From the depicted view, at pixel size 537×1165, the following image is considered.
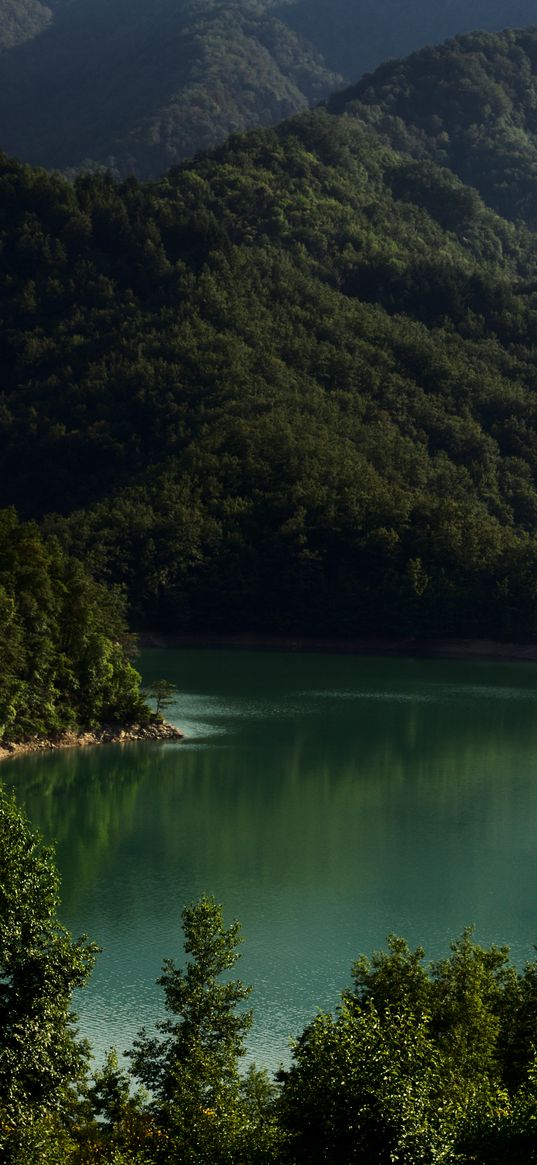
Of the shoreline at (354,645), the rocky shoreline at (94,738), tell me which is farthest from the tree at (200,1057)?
the shoreline at (354,645)

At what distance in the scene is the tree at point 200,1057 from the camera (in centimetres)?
1797

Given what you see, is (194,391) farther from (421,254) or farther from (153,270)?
(421,254)

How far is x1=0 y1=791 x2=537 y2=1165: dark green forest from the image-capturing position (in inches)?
670

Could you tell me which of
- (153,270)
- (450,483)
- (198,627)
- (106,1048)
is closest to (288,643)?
(198,627)

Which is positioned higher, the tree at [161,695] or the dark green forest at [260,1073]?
the tree at [161,695]

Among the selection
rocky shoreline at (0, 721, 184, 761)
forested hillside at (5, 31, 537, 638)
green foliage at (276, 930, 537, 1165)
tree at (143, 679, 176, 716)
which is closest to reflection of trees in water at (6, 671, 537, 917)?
rocky shoreline at (0, 721, 184, 761)

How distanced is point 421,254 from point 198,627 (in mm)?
58969

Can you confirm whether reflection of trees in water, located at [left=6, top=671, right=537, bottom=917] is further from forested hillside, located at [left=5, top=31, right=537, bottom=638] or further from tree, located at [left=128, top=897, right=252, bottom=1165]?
forested hillside, located at [left=5, top=31, right=537, bottom=638]

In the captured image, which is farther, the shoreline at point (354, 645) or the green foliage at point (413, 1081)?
the shoreline at point (354, 645)

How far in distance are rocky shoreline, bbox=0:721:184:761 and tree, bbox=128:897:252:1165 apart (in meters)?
28.3

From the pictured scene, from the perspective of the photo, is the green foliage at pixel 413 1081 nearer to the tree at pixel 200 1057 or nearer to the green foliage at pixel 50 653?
the tree at pixel 200 1057

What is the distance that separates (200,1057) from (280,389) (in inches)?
3545

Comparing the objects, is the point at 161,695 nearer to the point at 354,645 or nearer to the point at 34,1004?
the point at 354,645

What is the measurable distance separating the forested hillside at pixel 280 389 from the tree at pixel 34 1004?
68.2 meters
